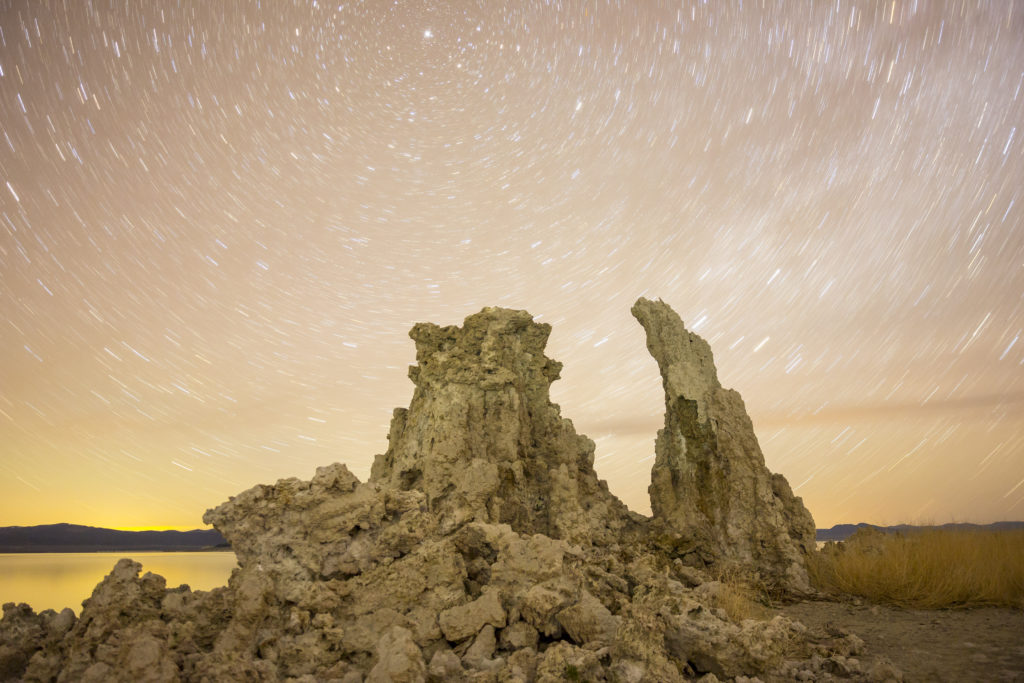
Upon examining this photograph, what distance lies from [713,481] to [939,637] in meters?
6.55

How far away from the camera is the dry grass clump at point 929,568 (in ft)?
34.4

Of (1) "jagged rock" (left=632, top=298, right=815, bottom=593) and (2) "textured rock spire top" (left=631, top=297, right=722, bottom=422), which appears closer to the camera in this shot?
(1) "jagged rock" (left=632, top=298, right=815, bottom=593)

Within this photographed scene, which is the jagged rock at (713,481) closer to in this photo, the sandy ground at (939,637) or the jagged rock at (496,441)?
the jagged rock at (496,441)

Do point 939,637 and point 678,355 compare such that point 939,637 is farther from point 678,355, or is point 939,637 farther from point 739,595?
point 678,355

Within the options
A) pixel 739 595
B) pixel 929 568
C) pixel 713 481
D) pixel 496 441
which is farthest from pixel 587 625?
pixel 713 481

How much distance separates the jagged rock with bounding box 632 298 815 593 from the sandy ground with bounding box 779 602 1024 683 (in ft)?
6.93

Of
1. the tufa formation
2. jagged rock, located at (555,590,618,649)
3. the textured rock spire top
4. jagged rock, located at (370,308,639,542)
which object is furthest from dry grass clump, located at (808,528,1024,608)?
jagged rock, located at (555,590,618,649)

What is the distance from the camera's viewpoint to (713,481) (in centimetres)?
1488

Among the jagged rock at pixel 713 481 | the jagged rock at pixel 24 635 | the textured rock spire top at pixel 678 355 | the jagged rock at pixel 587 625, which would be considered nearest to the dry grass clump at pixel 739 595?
the jagged rock at pixel 713 481

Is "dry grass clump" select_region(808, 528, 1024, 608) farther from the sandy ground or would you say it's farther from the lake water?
the lake water

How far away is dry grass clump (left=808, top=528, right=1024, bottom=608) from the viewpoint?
10.5 m

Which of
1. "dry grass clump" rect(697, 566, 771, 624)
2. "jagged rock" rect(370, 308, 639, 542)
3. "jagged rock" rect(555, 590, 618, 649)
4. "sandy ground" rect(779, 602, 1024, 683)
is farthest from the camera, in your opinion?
"jagged rock" rect(370, 308, 639, 542)

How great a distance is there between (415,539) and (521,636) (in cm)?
182

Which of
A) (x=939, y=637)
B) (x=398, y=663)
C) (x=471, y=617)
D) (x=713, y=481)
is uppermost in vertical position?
(x=713, y=481)
